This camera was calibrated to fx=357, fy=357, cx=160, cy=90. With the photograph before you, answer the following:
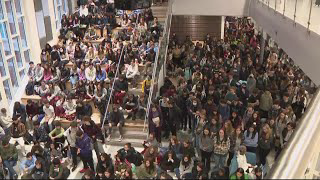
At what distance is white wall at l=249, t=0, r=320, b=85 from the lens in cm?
693

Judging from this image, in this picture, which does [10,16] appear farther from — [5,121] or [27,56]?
[5,121]

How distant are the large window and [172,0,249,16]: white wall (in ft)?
22.0

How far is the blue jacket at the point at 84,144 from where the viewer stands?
27.7 ft

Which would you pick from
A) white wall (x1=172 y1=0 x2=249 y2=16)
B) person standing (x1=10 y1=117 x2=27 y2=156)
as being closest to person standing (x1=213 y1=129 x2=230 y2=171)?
person standing (x1=10 y1=117 x2=27 y2=156)

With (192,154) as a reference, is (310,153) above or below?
above

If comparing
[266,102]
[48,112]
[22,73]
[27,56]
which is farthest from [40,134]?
[266,102]

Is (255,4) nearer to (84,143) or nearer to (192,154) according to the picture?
(192,154)

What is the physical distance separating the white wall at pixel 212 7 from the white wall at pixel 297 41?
3725 millimetres

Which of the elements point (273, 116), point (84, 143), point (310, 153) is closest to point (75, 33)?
point (84, 143)

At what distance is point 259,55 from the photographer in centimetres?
1634

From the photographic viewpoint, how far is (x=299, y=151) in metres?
1.21

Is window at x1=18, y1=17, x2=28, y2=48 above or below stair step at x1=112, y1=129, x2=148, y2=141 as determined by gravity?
above

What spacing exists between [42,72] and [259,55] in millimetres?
9478

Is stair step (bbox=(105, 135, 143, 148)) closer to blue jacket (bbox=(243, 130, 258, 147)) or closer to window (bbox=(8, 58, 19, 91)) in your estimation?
blue jacket (bbox=(243, 130, 258, 147))
